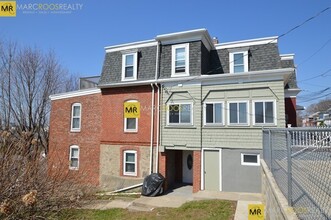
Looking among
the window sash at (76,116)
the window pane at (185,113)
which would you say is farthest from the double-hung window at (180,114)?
the window sash at (76,116)

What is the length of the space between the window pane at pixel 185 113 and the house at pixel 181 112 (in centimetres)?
6

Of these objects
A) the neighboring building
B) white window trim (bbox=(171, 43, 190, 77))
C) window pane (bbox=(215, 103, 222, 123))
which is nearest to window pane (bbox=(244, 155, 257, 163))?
window pane (bbox=(215, 103, 222, 123))

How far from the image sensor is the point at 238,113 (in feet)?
40.6

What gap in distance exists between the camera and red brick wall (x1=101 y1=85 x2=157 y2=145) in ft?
46.8

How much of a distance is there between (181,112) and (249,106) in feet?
12.6

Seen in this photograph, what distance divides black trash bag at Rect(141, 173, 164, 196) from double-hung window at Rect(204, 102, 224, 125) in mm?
4192

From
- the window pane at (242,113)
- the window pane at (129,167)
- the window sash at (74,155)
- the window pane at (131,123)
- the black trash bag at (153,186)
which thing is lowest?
the black trash bag at (153,186)

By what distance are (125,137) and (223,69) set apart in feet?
24.9

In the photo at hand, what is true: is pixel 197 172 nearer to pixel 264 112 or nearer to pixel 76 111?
pixel 264 112

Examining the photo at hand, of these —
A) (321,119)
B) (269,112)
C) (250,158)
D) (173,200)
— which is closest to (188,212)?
(173,200)

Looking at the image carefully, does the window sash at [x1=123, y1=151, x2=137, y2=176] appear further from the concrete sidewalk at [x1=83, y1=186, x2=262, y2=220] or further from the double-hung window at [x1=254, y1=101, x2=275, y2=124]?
the double-hung window at [x1=254, y1=101, x2=275, y2=124]

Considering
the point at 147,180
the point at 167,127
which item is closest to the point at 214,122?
the point at 167,127

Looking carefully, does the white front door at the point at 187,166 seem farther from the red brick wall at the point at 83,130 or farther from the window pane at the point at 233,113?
the red brick wall at the point at 83,130

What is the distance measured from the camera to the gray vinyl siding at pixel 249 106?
11625 millimetres
